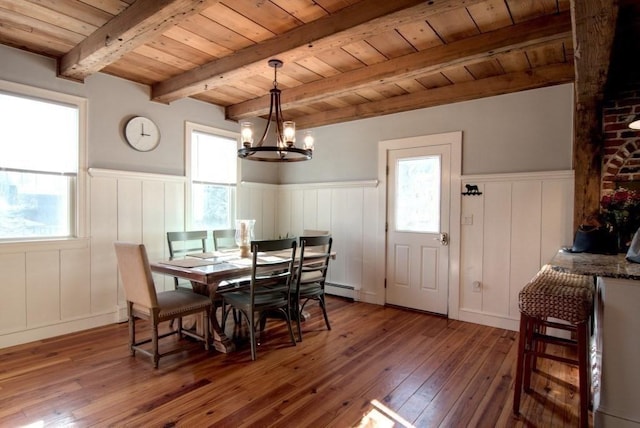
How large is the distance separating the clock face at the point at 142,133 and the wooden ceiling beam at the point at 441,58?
58.1 inches

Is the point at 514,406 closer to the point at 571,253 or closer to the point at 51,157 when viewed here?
the point at 571,253

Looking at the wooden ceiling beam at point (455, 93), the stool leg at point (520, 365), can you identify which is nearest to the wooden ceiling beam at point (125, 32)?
the stool leg at point (520, 365)

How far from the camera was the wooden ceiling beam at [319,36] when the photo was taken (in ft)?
6.91

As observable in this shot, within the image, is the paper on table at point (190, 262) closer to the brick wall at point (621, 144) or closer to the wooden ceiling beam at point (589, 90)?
the wooden ceiling beam at point (589, 90)

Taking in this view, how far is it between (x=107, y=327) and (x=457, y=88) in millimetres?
4358

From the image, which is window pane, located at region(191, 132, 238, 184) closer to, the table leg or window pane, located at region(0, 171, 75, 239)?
window pane, located at region(0, 171, 75, 239)

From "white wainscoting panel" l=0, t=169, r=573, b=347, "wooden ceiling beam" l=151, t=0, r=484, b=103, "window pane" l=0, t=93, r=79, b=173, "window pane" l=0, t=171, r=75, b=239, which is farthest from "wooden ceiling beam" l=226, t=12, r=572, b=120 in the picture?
"window pane" l=0, t=171, r=75, b=239

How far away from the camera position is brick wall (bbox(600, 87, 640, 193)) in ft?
9.27

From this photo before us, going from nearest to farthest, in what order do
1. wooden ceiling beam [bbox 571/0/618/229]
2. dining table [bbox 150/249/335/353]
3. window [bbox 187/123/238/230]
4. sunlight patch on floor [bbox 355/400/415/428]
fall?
wooden ceiling beam [bbox 571/0/618/229]
sunlight patch on floor [bbox 355/400/415/428]
dining table [bbox 150/249/335/353]
window [bbox 187/123/238/230]

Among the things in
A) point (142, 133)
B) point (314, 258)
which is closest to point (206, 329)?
point (314, 258)

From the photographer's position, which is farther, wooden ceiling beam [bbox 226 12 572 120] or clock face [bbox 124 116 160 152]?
clock face [bbox 124 116 160 152]

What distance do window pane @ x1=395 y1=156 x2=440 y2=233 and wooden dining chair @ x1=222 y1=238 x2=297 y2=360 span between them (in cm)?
175

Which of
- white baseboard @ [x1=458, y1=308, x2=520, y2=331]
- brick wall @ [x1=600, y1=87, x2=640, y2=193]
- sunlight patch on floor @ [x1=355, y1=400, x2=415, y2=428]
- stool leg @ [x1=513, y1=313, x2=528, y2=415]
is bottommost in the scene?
sunlight patch on floor @ [x1=355, y1=400, x2=415, y2=428]

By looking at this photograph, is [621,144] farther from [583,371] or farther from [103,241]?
[103,241]
